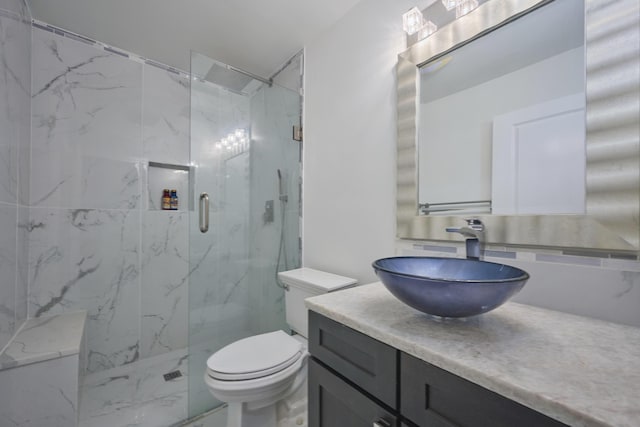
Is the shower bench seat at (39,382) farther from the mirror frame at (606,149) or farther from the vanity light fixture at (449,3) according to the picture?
the vanity light fixture at (449,3)

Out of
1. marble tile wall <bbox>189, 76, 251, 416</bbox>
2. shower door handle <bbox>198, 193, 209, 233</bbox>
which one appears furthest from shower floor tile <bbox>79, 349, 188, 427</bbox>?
shower door handle <bbox>198, 193, 209, 233</bbox>

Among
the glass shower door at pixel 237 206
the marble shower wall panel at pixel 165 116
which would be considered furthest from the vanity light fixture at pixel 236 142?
the marble shower wall panel at pixel 165 116

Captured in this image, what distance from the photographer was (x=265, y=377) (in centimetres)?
119

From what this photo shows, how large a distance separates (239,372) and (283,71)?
217 cm

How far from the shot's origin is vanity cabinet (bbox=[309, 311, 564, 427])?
1.58 feet

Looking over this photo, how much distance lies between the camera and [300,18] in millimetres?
1699

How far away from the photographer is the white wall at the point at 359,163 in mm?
→ 883

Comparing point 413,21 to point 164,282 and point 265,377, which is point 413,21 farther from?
point 164,282

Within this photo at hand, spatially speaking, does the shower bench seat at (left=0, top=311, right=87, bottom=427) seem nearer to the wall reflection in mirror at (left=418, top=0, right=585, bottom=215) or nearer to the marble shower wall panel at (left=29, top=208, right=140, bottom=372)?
the marble shower wall panel at (left=29, top=208, right=140, bottom=372)

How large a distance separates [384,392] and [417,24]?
1.45 m

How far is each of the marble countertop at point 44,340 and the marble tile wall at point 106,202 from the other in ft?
0.53

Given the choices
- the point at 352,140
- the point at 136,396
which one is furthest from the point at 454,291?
the point at 136,396

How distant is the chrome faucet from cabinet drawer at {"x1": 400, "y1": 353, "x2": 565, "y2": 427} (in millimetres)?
545

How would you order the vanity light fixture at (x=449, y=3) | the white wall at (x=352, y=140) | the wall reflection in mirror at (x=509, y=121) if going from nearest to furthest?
1. the wall reflection in mirror at (x=509, y=121)
2. the vanity light fixture at (x=449, y=3)
3. the white wall at (x=352, y=140)
